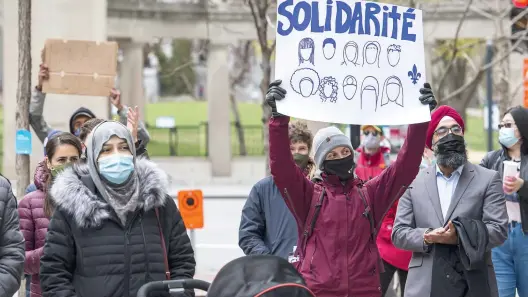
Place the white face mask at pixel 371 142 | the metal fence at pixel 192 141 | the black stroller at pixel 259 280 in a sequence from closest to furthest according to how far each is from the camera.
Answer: the black stroller at pixel 259 280
the white face mask at pixel 371 142
the metal fence at pixel 192 141

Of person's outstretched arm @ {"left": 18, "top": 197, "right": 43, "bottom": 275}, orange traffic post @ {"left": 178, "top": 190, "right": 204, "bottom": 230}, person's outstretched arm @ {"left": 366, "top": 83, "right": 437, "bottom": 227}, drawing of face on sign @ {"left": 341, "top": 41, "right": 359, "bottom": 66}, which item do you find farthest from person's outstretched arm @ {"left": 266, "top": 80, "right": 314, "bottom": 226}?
orange traffic post @ {"left": 178, "top": 190, "right": 204, "bottom": 230}

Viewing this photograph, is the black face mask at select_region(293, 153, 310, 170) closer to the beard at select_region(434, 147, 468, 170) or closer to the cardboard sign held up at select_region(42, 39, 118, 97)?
the beard at select_region(434, 147, 468, 170)

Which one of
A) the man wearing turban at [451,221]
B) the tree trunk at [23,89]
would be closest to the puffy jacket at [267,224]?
the man wearing turban at [451,221]

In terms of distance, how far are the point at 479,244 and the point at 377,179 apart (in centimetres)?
100

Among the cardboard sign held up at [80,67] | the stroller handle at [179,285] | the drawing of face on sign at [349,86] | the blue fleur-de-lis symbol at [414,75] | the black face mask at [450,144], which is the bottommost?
the stroller handle at [179,285]

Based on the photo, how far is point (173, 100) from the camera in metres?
84.5

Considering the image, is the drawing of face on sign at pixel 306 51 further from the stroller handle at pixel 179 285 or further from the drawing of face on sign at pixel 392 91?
the stroller handle at pixel 179 285

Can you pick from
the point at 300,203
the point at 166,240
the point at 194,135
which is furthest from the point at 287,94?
the point at 194,135

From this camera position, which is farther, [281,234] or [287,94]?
[281,234]

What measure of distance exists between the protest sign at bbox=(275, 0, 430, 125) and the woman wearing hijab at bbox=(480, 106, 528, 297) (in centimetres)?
226

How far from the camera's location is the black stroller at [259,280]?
3.86 metres

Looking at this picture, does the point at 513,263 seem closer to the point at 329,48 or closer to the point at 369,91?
the point at 369,91

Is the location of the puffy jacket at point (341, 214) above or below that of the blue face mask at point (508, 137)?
below

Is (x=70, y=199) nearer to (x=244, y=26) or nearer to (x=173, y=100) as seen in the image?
(x=244, y=26)
